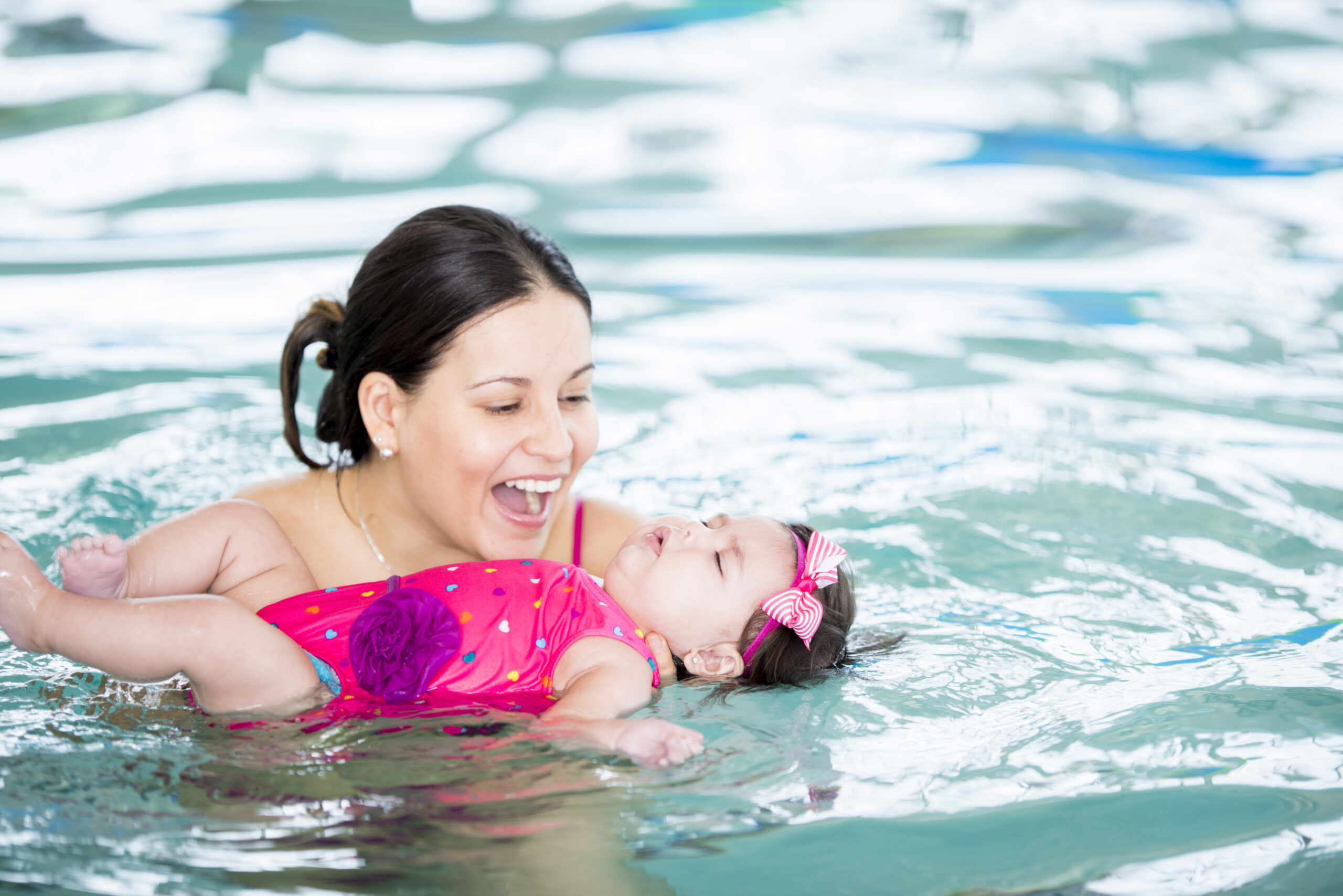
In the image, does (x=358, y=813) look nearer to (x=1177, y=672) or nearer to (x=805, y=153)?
(x=1177, y=672)

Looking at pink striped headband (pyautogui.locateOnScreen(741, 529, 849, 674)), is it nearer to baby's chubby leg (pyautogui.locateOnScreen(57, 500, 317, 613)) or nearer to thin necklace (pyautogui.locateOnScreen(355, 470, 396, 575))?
thin necklace (pyautogui.locateOnScreen(355, 470, 396, 575))

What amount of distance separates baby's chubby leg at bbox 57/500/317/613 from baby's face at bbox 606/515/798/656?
72cm

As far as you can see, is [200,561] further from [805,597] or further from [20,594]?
[805,597]

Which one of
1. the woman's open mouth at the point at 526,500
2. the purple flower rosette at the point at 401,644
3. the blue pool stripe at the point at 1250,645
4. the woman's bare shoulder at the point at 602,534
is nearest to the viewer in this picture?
the purple flower rosette at the point at 401,644

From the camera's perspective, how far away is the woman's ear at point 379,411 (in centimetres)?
275

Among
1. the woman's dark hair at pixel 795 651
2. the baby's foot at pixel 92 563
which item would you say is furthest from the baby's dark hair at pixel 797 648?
the baby's foot at pixel 92 563

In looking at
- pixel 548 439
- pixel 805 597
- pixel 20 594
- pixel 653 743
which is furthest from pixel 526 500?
pixel 20 594

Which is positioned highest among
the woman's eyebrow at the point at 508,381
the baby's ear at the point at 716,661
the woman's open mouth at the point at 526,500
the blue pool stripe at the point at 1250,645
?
the woman's eyebrow at the point at 508,381

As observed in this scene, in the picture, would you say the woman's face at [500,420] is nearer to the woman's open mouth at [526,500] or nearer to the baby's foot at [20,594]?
the woman's open mouth at [526,500]

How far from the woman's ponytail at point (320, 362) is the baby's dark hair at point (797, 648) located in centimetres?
112

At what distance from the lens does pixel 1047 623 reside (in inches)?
122

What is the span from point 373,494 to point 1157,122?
30.3 feet

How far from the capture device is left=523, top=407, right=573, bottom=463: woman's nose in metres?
2.62

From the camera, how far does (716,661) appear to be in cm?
272
